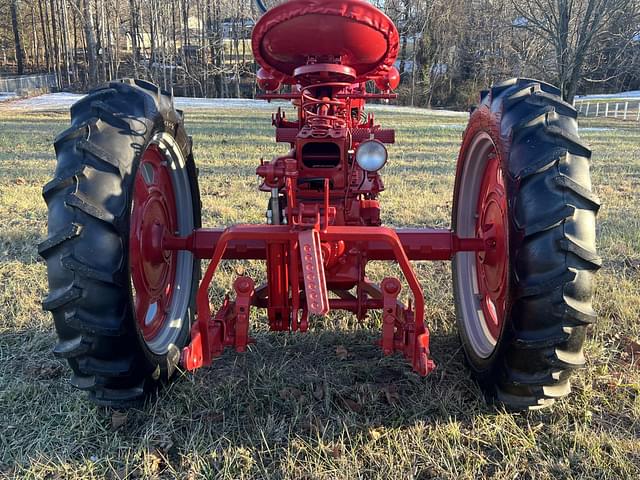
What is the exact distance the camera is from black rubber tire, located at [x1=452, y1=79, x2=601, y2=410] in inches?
82.9

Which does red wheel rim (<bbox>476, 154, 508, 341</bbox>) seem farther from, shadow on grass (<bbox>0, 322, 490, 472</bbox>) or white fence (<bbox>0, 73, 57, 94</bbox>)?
white fence (<bbox>0, 73, 57, 94</bbox>)

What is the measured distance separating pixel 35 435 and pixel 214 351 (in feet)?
3.00

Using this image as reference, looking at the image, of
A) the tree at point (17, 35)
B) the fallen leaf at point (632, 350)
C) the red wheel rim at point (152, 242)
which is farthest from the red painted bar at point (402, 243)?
the tree at point (17, 35)

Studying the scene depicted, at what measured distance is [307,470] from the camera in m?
2.24

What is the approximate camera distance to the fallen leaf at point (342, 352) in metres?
3.11

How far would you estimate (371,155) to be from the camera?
261 cm

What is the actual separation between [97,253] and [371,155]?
4.31 ft

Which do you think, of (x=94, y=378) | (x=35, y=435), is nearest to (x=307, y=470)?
(x=94, y=378)

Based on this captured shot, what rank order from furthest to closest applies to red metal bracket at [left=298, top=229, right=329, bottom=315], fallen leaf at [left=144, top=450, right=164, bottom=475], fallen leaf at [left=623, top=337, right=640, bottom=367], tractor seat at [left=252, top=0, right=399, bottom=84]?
fallen leaf at [left=623, top=337, right=640, bottom=367], tractor seat at [left=252, top=0, right=399, bottom=84], fallen leaf at [left=144, top=450, right=164, bottom=475], red metal bracket at [left=298, top=229, right=329, bottom=315]

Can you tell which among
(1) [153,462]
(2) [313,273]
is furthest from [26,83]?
(2) [313,273]

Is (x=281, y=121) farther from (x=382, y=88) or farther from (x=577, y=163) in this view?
(x=577, y=163)

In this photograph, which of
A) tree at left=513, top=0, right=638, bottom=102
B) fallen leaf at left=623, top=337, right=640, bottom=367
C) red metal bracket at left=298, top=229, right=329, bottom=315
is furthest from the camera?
tree at left=513, top=0, right=638, bottom=102

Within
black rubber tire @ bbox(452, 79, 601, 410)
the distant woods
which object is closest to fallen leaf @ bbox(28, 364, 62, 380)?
black rubber tire @ bbox(452, 79, 601, 410)

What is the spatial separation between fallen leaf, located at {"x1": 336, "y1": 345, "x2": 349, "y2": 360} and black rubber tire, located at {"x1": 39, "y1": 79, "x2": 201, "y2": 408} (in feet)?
3.58
